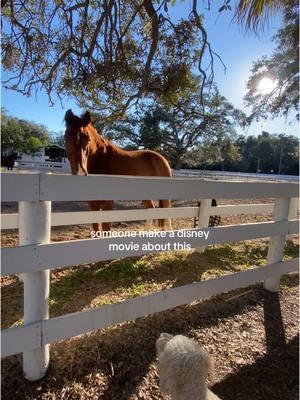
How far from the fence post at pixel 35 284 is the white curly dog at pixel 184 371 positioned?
75cm

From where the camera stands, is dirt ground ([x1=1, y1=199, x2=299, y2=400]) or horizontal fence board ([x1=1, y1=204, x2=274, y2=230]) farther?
horizontal fence board ([x1=1, y1=204, x2=274, y2=230])

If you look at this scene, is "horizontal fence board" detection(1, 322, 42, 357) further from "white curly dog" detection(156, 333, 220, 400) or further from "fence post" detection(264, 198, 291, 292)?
"fence post" detection(264, 198, 291, 292)

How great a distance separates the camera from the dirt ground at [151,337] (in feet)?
5.63

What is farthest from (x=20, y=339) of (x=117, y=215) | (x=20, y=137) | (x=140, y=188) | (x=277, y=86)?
(x=20, y=137)

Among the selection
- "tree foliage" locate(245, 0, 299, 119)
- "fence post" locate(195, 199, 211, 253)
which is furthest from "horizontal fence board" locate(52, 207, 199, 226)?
"tree foliage" locate(245, 0, 299, 119)

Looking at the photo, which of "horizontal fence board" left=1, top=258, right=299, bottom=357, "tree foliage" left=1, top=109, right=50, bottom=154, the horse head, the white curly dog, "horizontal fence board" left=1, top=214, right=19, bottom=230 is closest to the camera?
the white curly dog

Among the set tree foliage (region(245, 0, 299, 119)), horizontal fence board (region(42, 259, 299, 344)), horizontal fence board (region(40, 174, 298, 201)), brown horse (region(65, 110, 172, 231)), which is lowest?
horizontal fence board (region(42, 259, 299, 344))

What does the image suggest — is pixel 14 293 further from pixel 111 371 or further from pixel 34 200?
pixel 34 200

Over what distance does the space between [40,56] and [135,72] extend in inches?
56.3

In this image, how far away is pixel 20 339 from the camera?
155cm

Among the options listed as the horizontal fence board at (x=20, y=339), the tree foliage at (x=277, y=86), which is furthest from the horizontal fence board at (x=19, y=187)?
the tree foliage at (x=277, y=86)

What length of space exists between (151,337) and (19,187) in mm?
1500

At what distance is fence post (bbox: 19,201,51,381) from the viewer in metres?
1.56

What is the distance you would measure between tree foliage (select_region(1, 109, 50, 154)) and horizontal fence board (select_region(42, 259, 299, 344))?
129 feet
